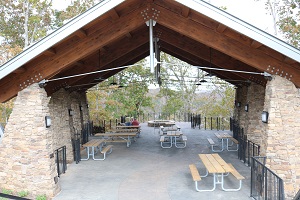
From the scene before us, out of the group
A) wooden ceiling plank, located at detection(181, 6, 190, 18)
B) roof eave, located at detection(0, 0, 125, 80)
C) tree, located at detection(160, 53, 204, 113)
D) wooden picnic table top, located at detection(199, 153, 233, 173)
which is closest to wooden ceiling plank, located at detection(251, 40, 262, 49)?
wooden ceiling plank, located at detection(181, 6, 190, 18)

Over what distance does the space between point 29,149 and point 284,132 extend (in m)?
5.93

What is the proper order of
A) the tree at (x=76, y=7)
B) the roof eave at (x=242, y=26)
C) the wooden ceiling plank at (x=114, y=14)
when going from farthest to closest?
the tree at (x=76, y=7), the wooden ceiling plank at (x=114, y=14), the roof eave at (x=242, y=26)

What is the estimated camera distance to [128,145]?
41.9 ft

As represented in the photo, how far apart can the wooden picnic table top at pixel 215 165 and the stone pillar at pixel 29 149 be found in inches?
148

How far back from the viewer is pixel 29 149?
260 inches

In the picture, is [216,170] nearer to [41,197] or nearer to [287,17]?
[41,197]

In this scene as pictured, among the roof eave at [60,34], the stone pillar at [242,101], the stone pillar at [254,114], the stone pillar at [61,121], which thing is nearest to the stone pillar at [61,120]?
the stone pillar at [61,121]

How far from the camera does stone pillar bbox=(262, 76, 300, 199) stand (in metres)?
6.34

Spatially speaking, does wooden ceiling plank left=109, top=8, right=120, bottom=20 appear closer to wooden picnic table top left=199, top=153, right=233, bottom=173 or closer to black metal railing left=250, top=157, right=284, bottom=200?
wooden picnic table top left=199, top=153, right=233, bottom=173

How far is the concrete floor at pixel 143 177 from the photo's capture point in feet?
21.6

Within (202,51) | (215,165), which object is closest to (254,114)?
(202,51)

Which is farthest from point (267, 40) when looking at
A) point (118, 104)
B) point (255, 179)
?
point (118, 104)

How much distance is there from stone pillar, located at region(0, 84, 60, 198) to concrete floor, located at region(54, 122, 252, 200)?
60 centimetres

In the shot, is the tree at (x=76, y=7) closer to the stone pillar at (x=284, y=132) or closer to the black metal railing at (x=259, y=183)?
the stone pillar at (x=284, y=132)
